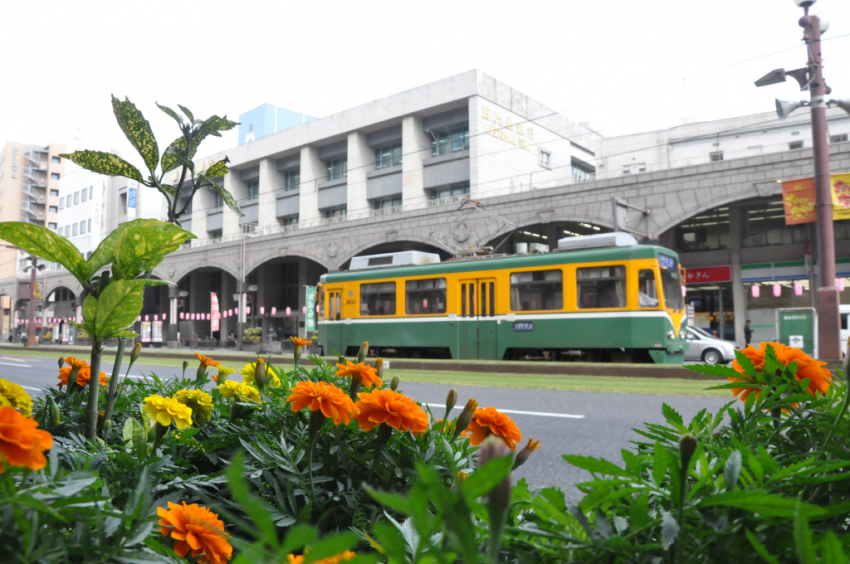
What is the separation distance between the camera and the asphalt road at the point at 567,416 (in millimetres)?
4238

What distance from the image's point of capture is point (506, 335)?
13.2m

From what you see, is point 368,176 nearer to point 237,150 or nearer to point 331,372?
point 237,150

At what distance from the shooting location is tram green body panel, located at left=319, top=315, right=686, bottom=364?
11.8 m

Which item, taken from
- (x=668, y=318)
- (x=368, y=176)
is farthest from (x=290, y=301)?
(x=668, y=318)

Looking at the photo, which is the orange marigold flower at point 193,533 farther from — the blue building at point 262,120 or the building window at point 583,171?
the blue building at point 262,120

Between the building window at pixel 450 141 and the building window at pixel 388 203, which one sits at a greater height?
the building window at pixel 450 141

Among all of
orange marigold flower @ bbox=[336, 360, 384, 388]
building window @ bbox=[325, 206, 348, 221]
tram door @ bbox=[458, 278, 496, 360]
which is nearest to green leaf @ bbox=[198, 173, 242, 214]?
orange marigold flower @ bbox=[336, 360, 384, 388]

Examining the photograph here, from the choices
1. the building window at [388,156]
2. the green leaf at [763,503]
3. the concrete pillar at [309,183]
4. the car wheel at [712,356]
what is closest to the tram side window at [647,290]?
the car wheel at [712,356]

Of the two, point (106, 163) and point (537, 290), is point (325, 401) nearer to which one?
point (106, 163)

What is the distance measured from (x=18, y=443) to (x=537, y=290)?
41.5ft

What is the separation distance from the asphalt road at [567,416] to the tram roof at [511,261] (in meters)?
4.69

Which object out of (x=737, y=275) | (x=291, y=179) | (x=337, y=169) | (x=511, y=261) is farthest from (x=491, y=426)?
(x=291, y=179)

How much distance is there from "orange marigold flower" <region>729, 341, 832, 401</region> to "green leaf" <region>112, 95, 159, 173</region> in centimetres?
129

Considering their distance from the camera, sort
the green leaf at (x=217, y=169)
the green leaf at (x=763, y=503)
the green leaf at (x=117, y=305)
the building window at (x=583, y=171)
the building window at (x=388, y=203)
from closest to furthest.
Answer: the green leaf at (x=763, y=503)
the green leaf at (x=117, y=305)
the green leaf at (x=217, y=169)
the building window at (x=388, y=203)
the building window at (x=583, y=171)
